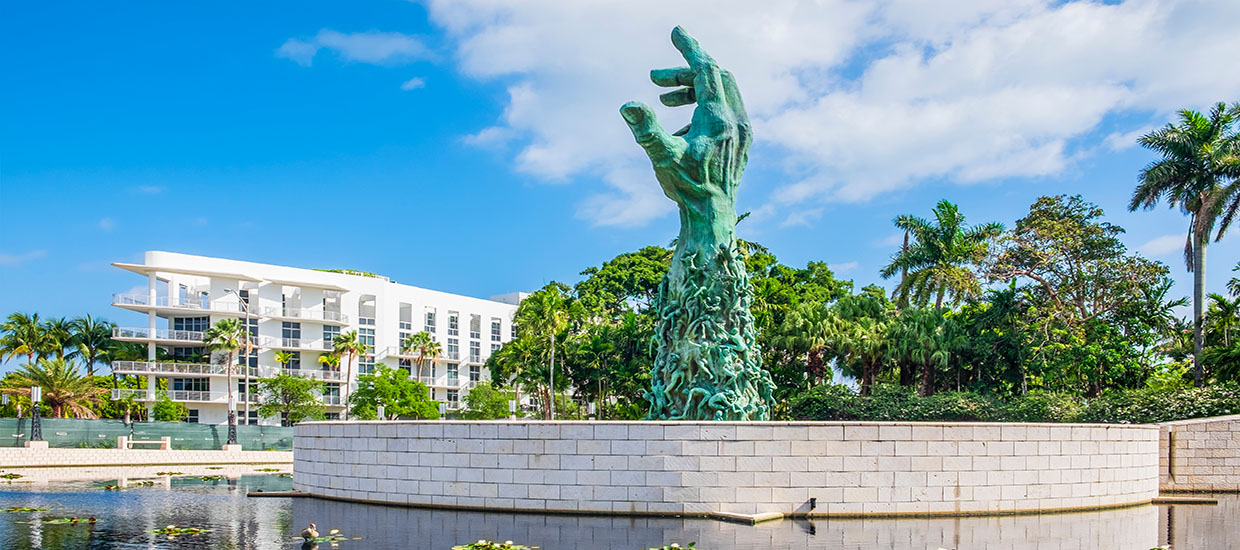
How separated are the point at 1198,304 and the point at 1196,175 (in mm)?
4323

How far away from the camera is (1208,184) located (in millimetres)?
33000

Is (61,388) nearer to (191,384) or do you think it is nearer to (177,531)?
(191,384)

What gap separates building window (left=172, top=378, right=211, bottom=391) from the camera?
200ft

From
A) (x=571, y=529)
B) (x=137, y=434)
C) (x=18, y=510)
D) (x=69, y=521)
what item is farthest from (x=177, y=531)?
(x=137, y=434)

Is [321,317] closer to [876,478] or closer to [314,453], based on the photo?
[314,453]

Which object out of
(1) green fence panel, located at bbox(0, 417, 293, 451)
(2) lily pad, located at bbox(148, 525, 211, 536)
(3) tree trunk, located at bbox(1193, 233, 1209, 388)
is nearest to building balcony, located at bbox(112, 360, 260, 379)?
(1) green fence panel, located at bbox(0, 417, 293, 451)

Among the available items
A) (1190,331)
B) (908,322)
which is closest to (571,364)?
(908,322)

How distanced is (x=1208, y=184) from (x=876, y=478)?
77.5 ft

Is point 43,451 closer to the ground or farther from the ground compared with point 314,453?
closer to the ground

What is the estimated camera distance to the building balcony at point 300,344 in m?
64.1

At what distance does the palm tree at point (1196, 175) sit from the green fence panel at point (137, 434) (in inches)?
1366

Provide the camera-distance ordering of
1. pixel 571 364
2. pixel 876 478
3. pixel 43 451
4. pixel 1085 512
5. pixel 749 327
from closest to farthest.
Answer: pixel 876 478
pixel 1085 512
pixel 749 327
pixel 43 451
pixel 571 364

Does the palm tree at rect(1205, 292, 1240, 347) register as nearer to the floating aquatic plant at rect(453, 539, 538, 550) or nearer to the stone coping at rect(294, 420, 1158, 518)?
the stone coping at rect(294, 420, 1158, 518)

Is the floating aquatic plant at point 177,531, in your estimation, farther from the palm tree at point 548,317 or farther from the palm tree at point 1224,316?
the palm tree at point 548,317
